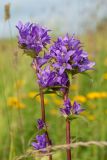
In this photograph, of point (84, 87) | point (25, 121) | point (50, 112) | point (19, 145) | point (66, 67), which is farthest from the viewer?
point (84, 87)

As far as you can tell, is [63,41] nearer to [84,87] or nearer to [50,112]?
[50,112]

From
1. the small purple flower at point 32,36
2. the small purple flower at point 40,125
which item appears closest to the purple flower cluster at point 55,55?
the small purple flower at point 32,36

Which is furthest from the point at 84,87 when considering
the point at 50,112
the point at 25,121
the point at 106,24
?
the point at 106,24

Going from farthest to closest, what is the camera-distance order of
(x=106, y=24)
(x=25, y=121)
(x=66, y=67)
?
(x=106, y=24), (x=25, y=121), (x=66, y=67)

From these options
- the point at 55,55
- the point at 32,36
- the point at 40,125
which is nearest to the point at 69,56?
the point at 55,55

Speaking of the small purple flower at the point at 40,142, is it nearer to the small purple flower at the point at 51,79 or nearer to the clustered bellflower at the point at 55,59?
the clustered bellflower at the point at 55,59

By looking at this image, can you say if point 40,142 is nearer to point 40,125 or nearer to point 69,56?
point 40,125
